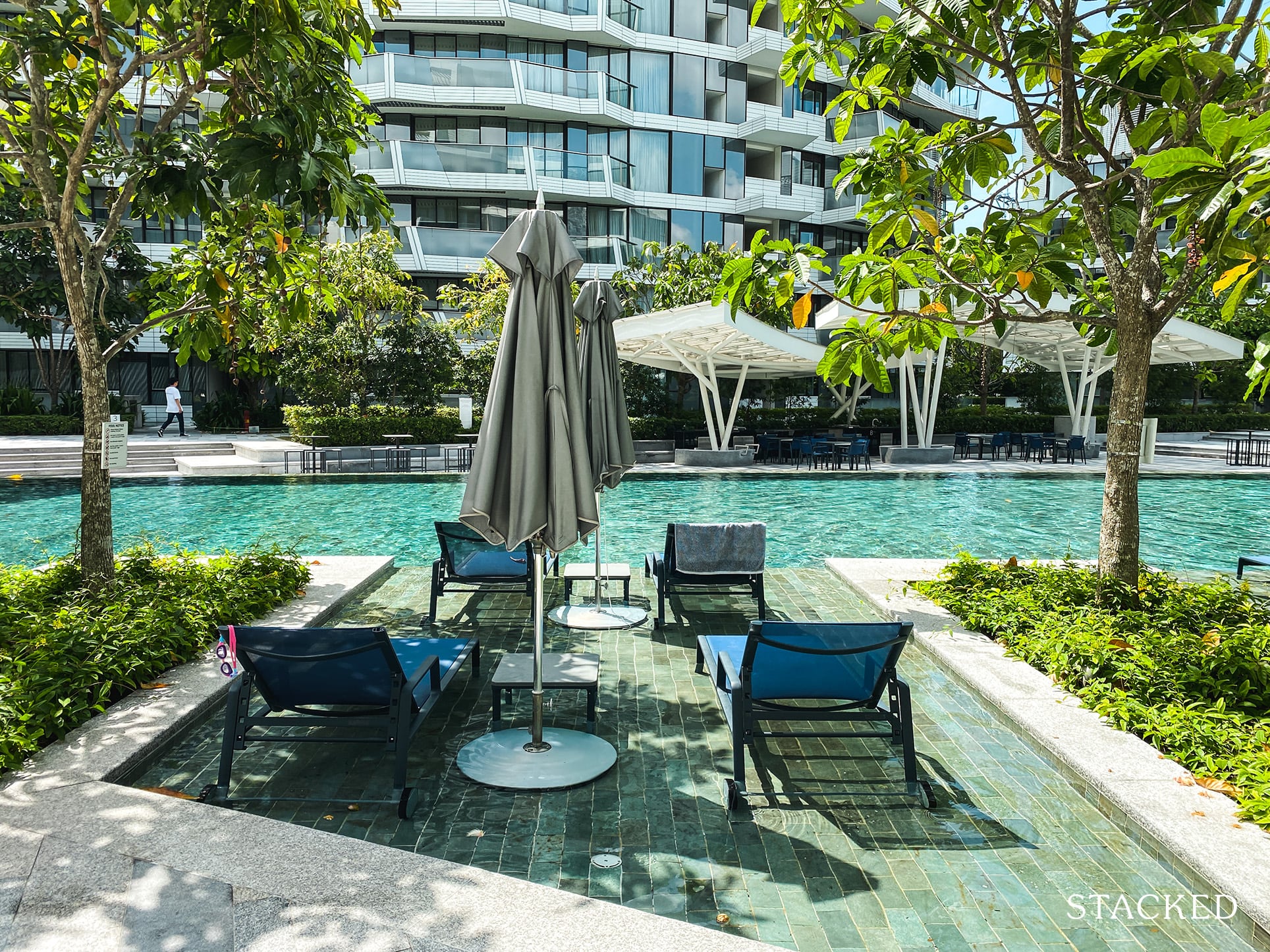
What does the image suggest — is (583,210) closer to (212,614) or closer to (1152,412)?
(1152,412)

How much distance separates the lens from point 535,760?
Answer: 4.22 meters

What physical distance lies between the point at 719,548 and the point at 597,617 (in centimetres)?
115

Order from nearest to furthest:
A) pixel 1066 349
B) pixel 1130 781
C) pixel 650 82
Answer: pixel 1130 781
pixel 1066 349
pixel 650 82

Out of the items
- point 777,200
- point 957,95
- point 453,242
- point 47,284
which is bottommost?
point 47,284

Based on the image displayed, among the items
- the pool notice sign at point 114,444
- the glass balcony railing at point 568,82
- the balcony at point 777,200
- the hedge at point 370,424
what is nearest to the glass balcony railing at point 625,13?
the glass balcony railing at point 568,82

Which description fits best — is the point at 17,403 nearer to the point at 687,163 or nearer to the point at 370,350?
the point at 370,350

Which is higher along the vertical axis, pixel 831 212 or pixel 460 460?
pixel 831 212

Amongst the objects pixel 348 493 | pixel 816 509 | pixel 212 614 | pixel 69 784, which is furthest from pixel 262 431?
pixel 69 784

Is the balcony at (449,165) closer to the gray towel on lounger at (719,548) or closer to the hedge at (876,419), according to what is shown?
the hedge at (876,419)

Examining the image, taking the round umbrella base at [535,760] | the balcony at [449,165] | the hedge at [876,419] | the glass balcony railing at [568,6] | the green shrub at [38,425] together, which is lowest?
the round umbrella base at [535,760]

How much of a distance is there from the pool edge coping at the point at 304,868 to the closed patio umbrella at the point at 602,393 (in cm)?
278

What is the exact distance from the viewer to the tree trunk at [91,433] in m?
6.07

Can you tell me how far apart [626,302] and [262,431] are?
15286 mm

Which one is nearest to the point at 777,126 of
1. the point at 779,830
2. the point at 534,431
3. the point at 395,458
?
the point at 395,458
